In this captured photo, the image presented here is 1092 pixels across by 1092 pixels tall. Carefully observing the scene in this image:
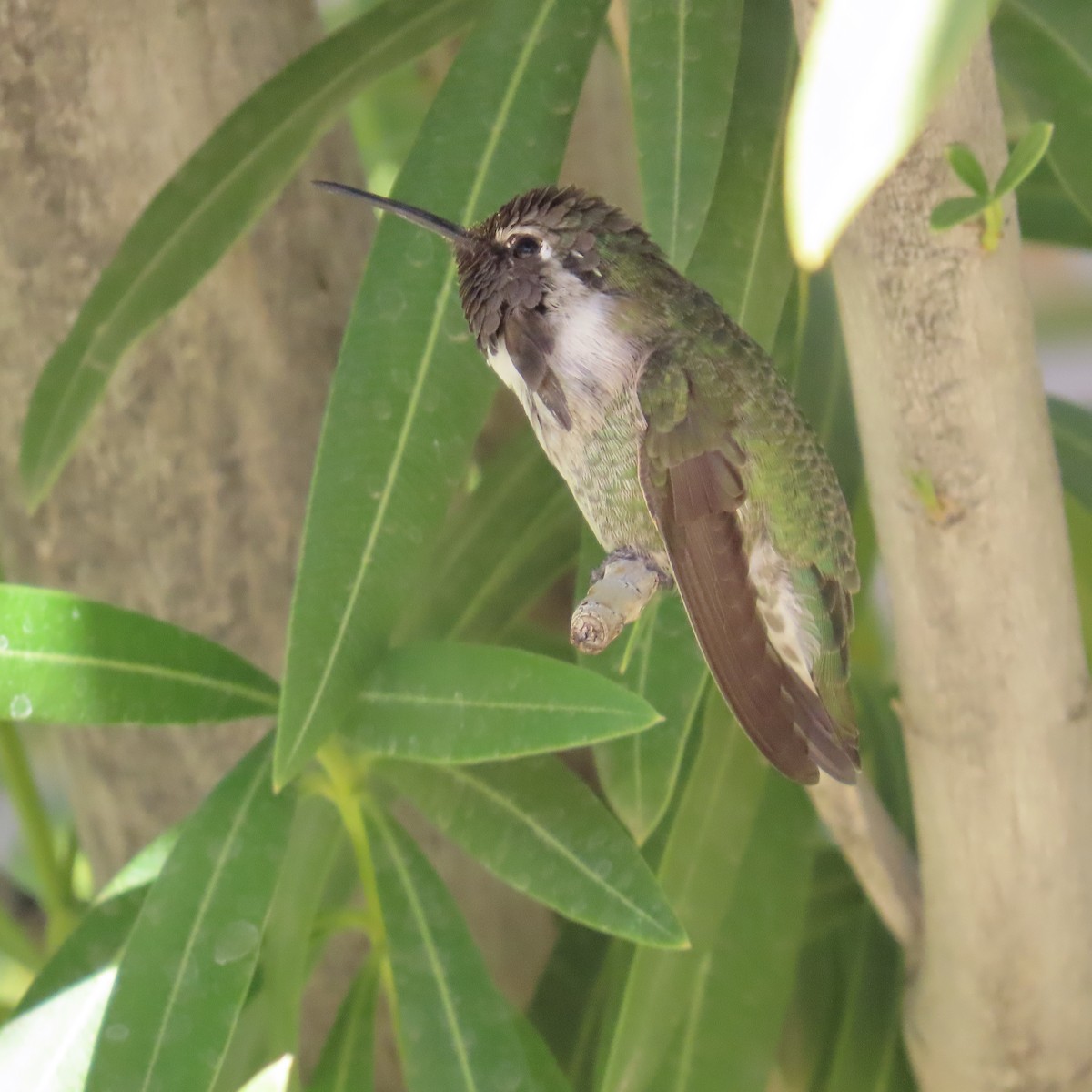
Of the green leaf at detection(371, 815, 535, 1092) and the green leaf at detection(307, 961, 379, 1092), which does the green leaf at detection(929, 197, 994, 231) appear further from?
the green leaf at detection(307, 961, 379, 1092)

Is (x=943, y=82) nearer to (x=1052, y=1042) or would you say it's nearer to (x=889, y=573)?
(x=889, y=573)

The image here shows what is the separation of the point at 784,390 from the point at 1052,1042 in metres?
0.53

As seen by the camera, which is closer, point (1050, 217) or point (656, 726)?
point (656, 726)

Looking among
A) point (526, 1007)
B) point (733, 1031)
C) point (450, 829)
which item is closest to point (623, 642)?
point (450, 829)

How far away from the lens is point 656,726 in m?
0.82

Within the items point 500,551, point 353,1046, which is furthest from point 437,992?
point 500,551

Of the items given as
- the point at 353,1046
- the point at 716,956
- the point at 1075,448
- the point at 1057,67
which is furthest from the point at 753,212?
the point at 353,1046

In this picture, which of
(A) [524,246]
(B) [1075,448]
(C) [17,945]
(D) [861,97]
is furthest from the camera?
(C) [17,945]

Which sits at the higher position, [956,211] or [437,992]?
[956,211]

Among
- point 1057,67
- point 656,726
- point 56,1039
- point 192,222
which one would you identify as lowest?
point 56,1039

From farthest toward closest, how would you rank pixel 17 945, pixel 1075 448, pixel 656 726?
pixel 17 945, pixel 1075 448, pixel 656 726

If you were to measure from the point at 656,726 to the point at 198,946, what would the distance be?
0.33 meters

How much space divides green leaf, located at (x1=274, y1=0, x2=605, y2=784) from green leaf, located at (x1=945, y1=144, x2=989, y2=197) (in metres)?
0.33

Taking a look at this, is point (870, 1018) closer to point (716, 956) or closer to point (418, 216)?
point (716, 956)
